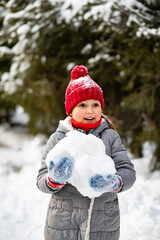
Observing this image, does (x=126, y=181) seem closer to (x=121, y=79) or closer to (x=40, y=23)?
(x=40, y=23)

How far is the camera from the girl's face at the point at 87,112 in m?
2.32

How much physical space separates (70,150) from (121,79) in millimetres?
3951

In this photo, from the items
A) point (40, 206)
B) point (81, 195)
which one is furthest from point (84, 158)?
point (40, 206)

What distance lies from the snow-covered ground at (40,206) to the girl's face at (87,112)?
176 cm

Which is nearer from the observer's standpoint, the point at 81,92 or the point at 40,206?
the point at 81,92

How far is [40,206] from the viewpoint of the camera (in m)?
4.96

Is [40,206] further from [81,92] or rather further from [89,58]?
[81,92]

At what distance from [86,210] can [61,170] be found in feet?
1.56

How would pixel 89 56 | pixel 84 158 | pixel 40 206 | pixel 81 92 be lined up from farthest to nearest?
pixel 89 56
pixel 40 206
pixel 81 92
pixel 84 158

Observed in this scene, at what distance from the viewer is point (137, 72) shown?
5.27 meters

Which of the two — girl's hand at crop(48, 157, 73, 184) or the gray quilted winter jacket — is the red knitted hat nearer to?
the gray quilted winter jacket

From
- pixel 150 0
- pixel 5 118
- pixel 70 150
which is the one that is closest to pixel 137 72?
pixel 150 0

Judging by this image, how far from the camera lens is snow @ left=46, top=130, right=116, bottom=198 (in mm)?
1997

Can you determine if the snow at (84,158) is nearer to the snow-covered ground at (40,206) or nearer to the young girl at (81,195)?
the young girl at (81,195)
